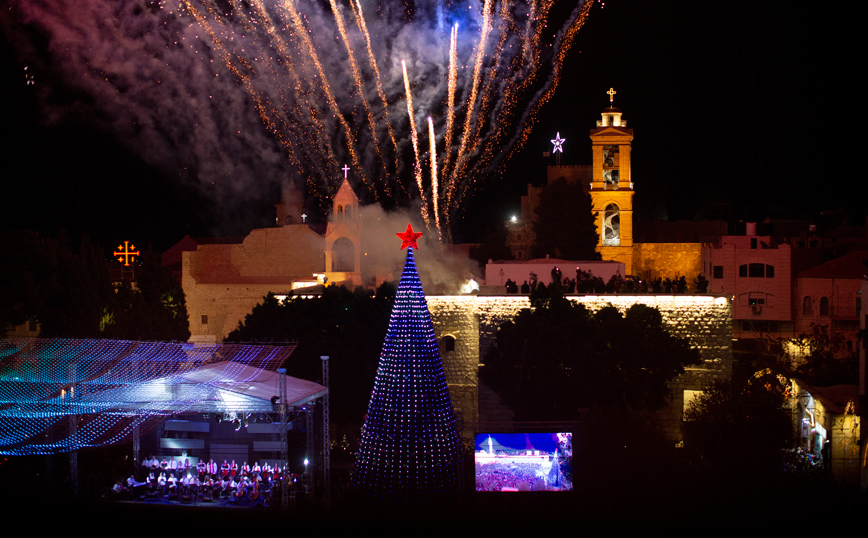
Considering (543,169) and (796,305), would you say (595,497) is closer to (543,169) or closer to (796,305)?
(796,305)

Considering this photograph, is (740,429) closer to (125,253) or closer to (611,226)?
(611,226)

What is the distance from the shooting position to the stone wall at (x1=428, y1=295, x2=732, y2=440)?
2567 centimetres

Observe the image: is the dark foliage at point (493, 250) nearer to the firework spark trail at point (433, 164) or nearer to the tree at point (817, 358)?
the firework spark trail at point (433, 164)

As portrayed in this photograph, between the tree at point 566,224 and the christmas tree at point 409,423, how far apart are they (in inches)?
722

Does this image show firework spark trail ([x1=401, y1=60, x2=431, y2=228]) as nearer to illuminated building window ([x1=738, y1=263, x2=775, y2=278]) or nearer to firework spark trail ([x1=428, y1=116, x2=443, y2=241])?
firework spark trail ([x1=428, y1=116, x2=443, y2=241])

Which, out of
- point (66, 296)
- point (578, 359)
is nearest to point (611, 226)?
point (578, 359)

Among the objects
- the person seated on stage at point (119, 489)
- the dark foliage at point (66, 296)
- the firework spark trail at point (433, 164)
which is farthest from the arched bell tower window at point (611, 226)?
the person seated on stage at point (119, 489)

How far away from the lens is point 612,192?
3609cm

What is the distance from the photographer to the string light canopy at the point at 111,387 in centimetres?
1652

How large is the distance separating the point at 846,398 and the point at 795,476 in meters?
2.51

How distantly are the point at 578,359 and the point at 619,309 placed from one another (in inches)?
107

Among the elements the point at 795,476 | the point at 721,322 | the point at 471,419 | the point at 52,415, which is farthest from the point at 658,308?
the point at 52,415

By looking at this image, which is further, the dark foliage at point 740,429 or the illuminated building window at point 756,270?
the illuminated building window at point 756,270

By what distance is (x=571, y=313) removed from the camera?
25047 millimetres
